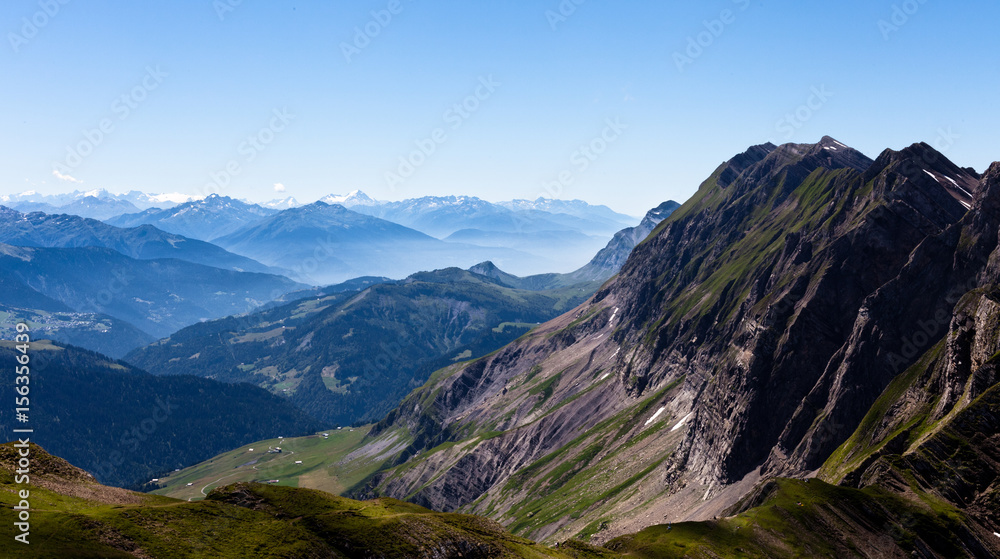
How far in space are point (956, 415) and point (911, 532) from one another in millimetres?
25749

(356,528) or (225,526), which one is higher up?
(225,526)

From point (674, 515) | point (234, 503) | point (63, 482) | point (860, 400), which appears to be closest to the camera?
point (63, 482)

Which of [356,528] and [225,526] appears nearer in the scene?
[225,526]

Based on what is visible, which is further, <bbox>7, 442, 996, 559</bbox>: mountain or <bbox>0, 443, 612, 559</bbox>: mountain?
<bbox>7, 442, 996, 559</bbox>: mountain

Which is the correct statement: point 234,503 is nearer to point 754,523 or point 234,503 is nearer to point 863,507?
point 754,523

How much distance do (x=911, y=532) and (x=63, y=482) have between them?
140 meters


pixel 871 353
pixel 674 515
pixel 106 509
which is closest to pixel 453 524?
pixel 106 509

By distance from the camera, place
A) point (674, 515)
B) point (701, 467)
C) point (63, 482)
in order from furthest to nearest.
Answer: point (701, 467) < point (674, 515) < point (63, 482)

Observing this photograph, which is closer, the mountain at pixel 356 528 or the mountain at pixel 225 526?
the mountain at pixel 225 526

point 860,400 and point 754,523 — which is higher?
point 860,400

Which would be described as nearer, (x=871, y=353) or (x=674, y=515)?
(x=871, y=353)

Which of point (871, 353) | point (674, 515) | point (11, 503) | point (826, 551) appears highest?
point (871, 353)

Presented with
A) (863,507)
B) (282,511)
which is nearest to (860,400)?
(863,507)

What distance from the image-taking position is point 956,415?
121m
